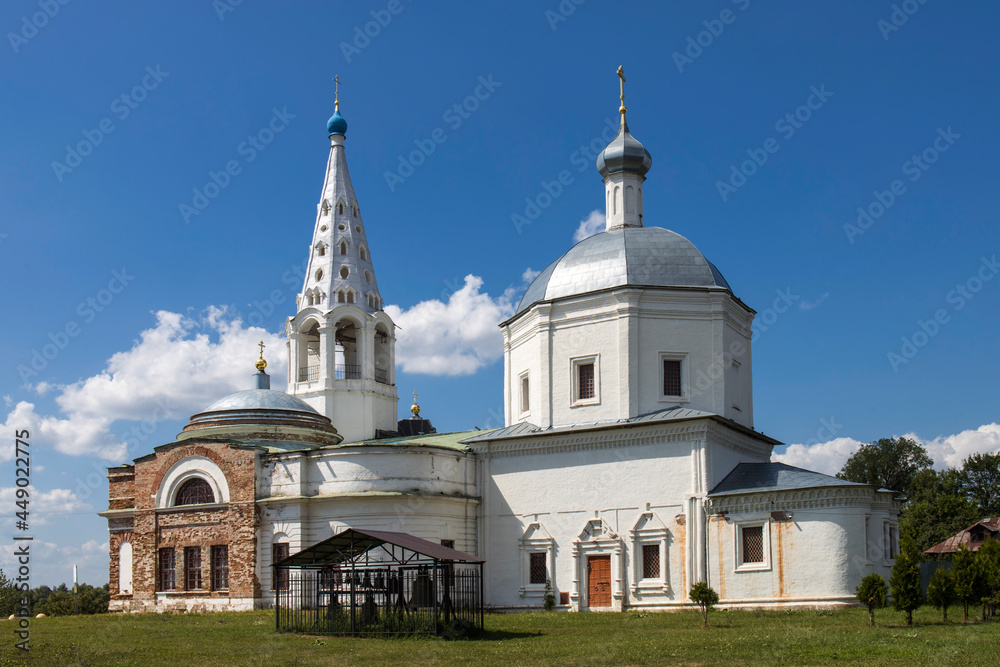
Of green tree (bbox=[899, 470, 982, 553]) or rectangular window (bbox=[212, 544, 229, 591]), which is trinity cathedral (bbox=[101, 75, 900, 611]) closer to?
rectangular window (bbox=[212, 544, 229, 591])

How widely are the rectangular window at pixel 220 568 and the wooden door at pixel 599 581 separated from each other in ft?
36.6

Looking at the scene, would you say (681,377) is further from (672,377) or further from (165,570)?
(165,570)

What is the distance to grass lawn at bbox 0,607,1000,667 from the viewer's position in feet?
47.8

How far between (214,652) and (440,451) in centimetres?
1394

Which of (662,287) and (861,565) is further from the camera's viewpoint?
(662,287)

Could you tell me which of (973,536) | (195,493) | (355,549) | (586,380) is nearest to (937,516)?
(973,536)

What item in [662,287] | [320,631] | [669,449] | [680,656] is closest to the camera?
[680,656]

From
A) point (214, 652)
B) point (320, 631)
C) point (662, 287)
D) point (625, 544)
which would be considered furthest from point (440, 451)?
point (214, 652)

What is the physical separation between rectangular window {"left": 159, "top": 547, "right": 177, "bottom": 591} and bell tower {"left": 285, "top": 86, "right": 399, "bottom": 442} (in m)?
8.92

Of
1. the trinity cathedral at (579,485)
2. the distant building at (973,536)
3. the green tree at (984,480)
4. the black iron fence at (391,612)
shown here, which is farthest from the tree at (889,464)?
the black iron fence at (391,612)

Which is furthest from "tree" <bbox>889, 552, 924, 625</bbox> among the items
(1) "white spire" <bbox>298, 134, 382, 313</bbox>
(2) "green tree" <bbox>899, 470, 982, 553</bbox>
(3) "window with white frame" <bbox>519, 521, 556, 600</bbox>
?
(2) "green tree" <bbox>899, 470, 982, 553</bbox>

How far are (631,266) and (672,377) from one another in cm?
371

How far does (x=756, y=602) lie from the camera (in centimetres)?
2592

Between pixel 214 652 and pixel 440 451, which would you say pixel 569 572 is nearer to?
pixel 440 451
